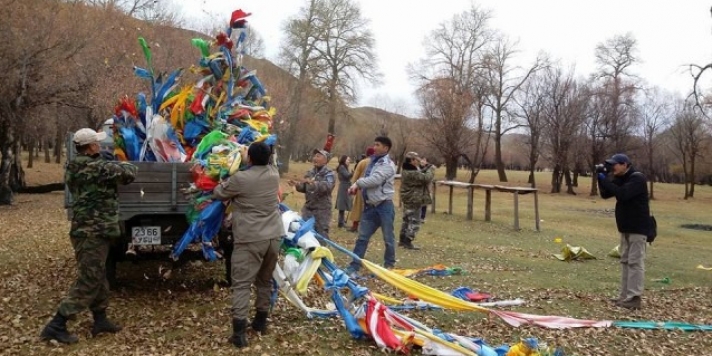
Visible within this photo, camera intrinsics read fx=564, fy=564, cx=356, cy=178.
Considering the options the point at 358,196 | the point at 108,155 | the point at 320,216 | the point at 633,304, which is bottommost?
the point at 633,304

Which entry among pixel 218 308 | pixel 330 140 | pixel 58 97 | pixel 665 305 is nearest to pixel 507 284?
pixel 665 305

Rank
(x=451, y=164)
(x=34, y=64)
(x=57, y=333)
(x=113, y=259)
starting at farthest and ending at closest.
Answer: (x=451, y=164) < (x=34, y=64) < (x=113, y=259) < (x=57, y=333)

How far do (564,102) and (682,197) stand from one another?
472 inches

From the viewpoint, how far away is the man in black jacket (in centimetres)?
725

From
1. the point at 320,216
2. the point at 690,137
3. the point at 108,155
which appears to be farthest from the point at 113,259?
the point at 690,137

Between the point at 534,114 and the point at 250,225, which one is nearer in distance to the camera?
the point at 250,225

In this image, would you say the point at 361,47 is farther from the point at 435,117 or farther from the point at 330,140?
the point at 330,140

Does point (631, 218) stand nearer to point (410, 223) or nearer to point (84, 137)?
point (410, 223)

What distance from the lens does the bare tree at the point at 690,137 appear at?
145ft

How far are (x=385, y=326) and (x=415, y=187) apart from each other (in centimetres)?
719

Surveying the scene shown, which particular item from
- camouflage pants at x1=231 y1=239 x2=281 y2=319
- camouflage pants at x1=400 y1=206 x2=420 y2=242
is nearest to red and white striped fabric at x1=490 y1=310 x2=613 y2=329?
camouflage pants at x1=231 y1=239 x2=281 y2=319

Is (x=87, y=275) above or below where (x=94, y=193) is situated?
below

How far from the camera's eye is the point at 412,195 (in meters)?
12.2

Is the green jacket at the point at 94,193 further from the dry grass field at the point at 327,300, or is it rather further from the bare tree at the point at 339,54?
the bare tree at the point at 339,54
